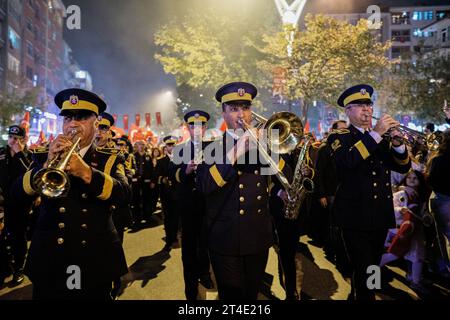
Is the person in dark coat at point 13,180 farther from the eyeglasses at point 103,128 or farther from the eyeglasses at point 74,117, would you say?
the eyeglasses at point 74,117

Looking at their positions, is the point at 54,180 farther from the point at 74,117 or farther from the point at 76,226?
the point at 74,117

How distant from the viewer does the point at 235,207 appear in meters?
3.15

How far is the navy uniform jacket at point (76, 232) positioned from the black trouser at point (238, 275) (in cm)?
92

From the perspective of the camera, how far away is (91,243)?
275cm

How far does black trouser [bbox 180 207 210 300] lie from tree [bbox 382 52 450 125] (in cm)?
2834

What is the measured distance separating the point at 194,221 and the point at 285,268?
59.3 inches

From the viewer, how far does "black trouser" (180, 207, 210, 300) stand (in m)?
4.87

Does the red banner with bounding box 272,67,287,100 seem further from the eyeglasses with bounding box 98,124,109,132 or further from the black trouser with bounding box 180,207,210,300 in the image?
the black trouser with bounding box 180,207,210,300

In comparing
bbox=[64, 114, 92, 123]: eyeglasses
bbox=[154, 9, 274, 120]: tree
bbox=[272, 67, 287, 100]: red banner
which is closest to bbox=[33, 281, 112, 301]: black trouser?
bbox=[64, 114, 92, 123]: eyeglasses

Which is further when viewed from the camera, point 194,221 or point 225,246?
point 194,221

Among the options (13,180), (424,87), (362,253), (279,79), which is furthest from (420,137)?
(424,87)

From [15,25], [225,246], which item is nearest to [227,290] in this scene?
[225,246]

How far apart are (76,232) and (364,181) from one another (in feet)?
10.4
